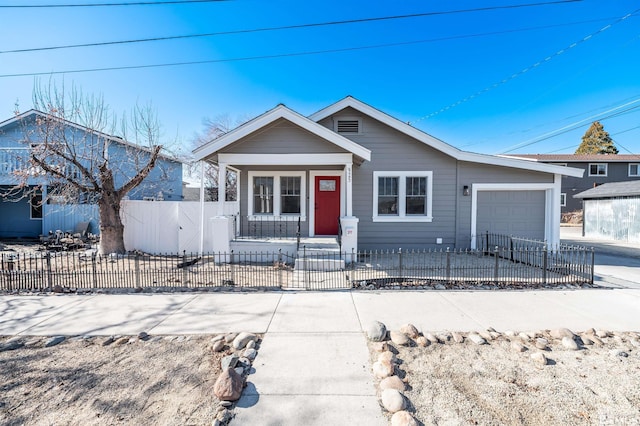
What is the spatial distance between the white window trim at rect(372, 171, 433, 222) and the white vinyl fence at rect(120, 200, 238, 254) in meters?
5.29

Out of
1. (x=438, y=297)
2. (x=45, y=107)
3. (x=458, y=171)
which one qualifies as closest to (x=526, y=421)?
(x=438, y=297)

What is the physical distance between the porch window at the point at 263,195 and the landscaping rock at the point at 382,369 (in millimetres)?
8125

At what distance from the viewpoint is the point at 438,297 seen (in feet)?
18.3

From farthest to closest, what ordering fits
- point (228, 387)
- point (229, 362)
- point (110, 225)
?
point (110, 225)
point (229, 362)
point (228, 387)

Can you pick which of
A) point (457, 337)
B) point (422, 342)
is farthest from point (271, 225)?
point (457, 337)

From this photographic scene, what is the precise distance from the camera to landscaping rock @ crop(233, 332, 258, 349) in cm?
367

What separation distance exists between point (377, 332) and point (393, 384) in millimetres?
1013

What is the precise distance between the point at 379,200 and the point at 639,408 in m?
8.22

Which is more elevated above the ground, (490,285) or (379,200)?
(379,200)

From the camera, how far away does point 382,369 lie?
10.0 feet

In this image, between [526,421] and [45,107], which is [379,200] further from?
[45,107]

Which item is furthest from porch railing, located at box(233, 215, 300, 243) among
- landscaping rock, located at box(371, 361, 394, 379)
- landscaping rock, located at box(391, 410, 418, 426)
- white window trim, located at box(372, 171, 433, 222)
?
landscaping rock, located at box(391, 410, 418, 426)

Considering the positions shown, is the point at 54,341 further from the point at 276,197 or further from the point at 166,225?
the point at 276,197

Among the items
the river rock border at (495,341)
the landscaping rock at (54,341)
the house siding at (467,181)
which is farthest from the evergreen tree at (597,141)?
the landscaping rock at (54,341)
